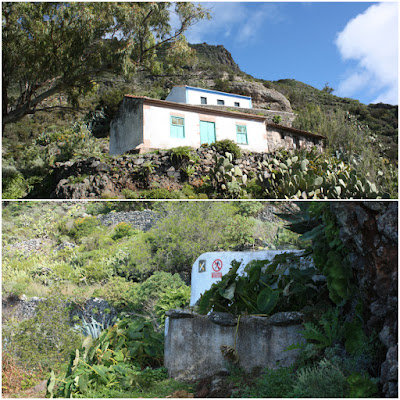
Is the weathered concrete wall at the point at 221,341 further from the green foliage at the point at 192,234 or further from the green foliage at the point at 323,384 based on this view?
the green foliage at the point at 192,234

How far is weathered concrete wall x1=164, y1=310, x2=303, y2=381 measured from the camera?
5.44 metres

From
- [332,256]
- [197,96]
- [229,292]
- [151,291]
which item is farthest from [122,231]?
[197,96]

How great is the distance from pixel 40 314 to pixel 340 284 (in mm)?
7557

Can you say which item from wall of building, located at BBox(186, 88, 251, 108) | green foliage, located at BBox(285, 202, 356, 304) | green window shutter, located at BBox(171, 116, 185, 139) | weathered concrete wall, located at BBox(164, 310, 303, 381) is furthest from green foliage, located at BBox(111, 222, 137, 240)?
wall of building, located at BBox(186, 88, 251, 108)

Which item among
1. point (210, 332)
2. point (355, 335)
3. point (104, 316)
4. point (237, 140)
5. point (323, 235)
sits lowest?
point (104, 316)

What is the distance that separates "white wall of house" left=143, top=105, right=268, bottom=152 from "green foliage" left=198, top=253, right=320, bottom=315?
418 inches

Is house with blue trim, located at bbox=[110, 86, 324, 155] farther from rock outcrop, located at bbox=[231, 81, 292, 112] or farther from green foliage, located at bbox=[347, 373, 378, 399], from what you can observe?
rock outcrop, located at bbox=[231, 81, 292, 112]

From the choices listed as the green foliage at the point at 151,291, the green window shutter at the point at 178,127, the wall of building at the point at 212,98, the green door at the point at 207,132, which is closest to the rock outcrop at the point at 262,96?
the wall of building at the point at 212,98

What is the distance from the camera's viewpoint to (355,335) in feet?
14.3

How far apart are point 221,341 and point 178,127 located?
12649mm

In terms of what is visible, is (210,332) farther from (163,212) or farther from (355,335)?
(163,212)

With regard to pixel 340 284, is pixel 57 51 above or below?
above

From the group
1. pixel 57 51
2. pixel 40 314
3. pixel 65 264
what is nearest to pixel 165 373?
pixel 40 314

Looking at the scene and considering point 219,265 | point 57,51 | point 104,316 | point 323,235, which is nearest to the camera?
point 323,235
